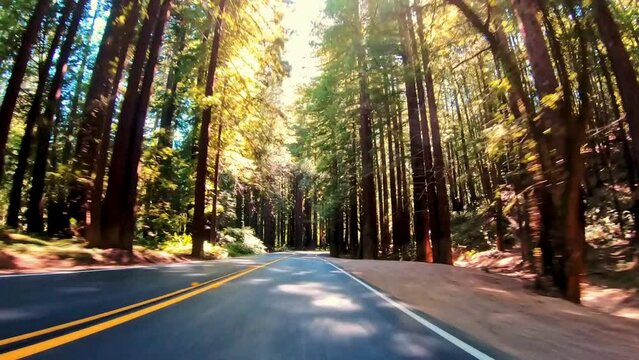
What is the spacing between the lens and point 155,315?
645 centimetres

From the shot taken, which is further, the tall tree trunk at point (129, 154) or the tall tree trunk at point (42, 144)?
the tall tree trunk at point (42, 144)

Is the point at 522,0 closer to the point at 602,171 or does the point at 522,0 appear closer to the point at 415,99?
the point at 415,99

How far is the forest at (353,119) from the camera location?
12.3 meters

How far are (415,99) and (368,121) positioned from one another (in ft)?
26.3

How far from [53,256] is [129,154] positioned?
6.84 m

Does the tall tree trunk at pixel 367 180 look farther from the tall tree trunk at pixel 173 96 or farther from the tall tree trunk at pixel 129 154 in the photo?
the tall tree trunk at pixel 129 154

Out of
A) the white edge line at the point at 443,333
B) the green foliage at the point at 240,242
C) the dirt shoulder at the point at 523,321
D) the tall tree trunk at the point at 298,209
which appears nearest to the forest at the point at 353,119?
the green foliage at the point at 240,242

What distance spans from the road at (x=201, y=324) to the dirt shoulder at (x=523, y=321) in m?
0.57

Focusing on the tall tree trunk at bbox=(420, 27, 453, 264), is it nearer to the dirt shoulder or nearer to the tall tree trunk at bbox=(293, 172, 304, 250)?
the dirt shoulder

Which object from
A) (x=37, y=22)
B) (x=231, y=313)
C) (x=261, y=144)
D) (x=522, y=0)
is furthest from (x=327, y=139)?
(x=231, y=313)

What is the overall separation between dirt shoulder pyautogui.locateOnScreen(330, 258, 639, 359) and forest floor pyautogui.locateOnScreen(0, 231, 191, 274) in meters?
8.61

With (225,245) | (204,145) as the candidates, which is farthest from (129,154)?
(225,245)

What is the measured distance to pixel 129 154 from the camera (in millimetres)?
20484

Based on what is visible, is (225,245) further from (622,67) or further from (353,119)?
(622,67)
